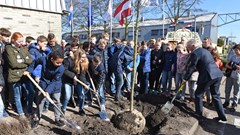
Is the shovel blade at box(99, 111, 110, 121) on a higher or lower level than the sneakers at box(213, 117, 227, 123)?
higher

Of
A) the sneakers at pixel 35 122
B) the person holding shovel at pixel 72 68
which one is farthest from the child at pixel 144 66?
the sneakers at pixel 35 122

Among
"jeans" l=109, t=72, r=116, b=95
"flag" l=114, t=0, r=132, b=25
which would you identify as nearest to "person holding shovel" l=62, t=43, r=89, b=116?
Result: "flag" l=114, t=0, r=132, b=25

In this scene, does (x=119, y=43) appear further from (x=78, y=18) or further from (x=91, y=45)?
(x=78, y=18)

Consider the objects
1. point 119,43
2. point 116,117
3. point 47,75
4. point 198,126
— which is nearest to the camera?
point 47,75

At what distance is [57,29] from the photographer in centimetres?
1009

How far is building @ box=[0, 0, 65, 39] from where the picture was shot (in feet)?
27.4

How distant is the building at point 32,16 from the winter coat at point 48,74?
5184 mm

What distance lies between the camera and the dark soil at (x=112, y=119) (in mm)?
3889

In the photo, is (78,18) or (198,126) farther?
(78,18)

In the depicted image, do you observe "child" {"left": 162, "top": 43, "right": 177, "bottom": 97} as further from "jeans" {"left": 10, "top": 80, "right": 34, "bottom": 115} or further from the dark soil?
"jeans" {"left": 10, "top": 80, "right": 34, "bottom": 115}

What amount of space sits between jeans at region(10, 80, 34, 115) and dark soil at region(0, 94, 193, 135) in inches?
17.2

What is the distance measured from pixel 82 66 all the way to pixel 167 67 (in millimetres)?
2999

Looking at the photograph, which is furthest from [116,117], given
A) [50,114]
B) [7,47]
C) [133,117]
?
[7,47]

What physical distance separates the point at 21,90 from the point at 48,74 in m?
1.08
